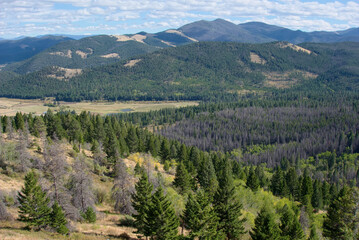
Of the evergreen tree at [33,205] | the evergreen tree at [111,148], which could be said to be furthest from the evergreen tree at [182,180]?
the evergreen tree at [33,205]

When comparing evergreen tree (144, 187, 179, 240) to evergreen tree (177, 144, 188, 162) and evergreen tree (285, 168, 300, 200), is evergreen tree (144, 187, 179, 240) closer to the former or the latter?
evergreen tree (177, 144, 188, 162)

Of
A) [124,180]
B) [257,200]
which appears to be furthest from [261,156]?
[124,180]

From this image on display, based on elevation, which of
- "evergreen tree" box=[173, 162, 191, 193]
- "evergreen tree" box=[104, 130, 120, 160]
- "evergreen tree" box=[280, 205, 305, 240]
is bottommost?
"evergreen tree" box=[173, 162, 191, 193]

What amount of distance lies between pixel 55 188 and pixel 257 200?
4459 cm

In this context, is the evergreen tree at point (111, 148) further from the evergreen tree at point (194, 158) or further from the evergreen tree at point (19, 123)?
the evergreen tree at point (194, 158)

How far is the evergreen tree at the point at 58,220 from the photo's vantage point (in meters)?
35.6

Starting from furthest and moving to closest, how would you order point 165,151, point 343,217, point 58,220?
point 165,151 < point 343,217 < point 58,220

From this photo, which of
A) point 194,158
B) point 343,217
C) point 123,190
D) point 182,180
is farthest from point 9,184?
point 194,158

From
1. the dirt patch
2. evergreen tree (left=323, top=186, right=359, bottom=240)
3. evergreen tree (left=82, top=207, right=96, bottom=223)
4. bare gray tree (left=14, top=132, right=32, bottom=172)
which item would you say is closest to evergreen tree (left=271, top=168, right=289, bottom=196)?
evergreen tree (left=323, top=186, right=359, bottom=240)

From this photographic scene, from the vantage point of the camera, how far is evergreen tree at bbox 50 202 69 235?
35594 millimetres

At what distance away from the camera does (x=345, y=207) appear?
52.5m

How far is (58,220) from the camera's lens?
35.9 metres

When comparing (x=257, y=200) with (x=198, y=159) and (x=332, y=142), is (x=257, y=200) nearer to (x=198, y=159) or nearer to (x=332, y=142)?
(x=198, y=159)

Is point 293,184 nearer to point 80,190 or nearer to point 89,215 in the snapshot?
point 89,215
